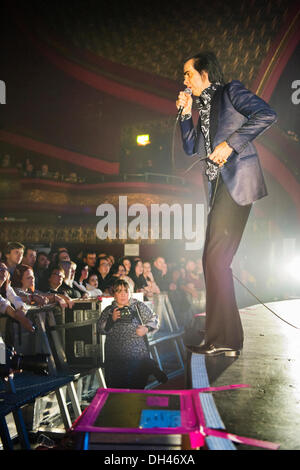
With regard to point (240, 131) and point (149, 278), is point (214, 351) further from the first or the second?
point (149, 278)

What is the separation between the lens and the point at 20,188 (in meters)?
11.2

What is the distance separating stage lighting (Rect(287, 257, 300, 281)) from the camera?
8.00m

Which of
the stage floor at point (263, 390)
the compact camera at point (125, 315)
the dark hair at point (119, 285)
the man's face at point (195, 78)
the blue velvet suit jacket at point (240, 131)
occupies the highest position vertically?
the man's face at point (195, 78)

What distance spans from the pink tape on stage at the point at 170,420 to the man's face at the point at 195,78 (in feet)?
4.46

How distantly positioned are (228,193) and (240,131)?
10.7 inches

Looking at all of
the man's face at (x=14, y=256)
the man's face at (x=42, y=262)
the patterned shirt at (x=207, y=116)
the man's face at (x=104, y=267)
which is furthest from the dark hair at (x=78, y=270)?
the patterned shirt at (x=207, y=116)

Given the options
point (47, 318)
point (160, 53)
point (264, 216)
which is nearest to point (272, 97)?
point (160, 53)

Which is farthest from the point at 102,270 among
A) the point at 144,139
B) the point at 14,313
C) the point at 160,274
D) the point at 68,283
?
the point at 144,139

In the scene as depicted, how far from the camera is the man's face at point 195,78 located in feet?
6.24

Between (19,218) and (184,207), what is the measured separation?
15.2 ft

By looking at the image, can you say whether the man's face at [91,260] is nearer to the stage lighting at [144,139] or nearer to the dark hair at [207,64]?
the dark hair at [207,64]

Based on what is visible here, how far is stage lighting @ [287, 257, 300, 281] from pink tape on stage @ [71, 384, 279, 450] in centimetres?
724

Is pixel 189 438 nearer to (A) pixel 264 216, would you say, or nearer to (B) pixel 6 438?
(B) pixel 6 438

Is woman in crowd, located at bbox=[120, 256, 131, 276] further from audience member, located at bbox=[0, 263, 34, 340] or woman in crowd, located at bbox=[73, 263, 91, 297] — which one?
audience member, located at bbox=[0, 263, 34, 340]
